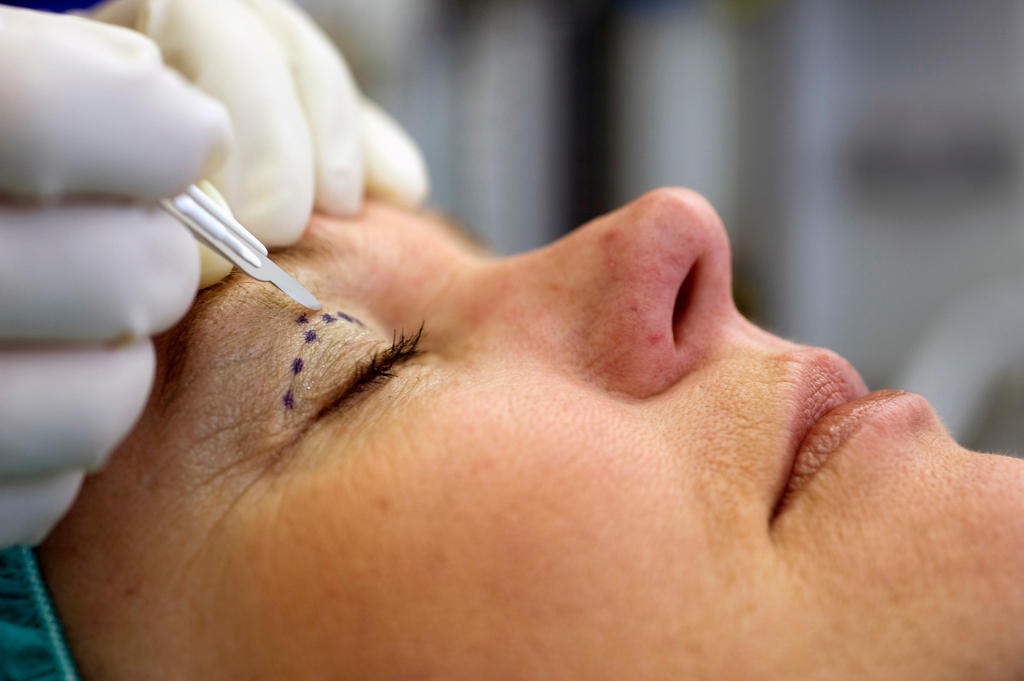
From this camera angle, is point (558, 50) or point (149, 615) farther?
point (558, 50)

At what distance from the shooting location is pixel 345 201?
81 centimetres

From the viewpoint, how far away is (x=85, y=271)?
0.49m

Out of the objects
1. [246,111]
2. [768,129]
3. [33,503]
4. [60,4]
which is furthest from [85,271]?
[768,129]

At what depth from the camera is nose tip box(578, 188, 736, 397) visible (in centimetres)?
69

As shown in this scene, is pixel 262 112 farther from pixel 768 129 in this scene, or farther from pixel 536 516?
pixel 768 129

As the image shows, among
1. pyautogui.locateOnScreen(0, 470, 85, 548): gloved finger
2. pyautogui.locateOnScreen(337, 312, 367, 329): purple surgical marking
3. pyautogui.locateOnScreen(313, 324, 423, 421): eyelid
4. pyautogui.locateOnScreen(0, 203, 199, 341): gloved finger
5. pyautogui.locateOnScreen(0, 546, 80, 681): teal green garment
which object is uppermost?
pyautogui.locateOnScreen(0, 203, 199, 341): gloved finger

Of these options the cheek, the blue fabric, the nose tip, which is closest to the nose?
the nose tip

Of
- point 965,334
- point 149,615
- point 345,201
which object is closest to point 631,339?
point 345,201

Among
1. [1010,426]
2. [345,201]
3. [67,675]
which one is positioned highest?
[345,201]

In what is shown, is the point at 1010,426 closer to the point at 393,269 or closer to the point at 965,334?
the point at 965,334

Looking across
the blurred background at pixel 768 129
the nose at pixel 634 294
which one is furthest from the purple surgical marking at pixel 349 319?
the blurred background at pixel 768 129

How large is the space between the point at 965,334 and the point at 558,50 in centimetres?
230

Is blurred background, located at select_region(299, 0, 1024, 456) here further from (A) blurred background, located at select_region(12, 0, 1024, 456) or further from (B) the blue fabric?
(B) the blue fabric

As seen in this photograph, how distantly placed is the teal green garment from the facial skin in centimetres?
1
